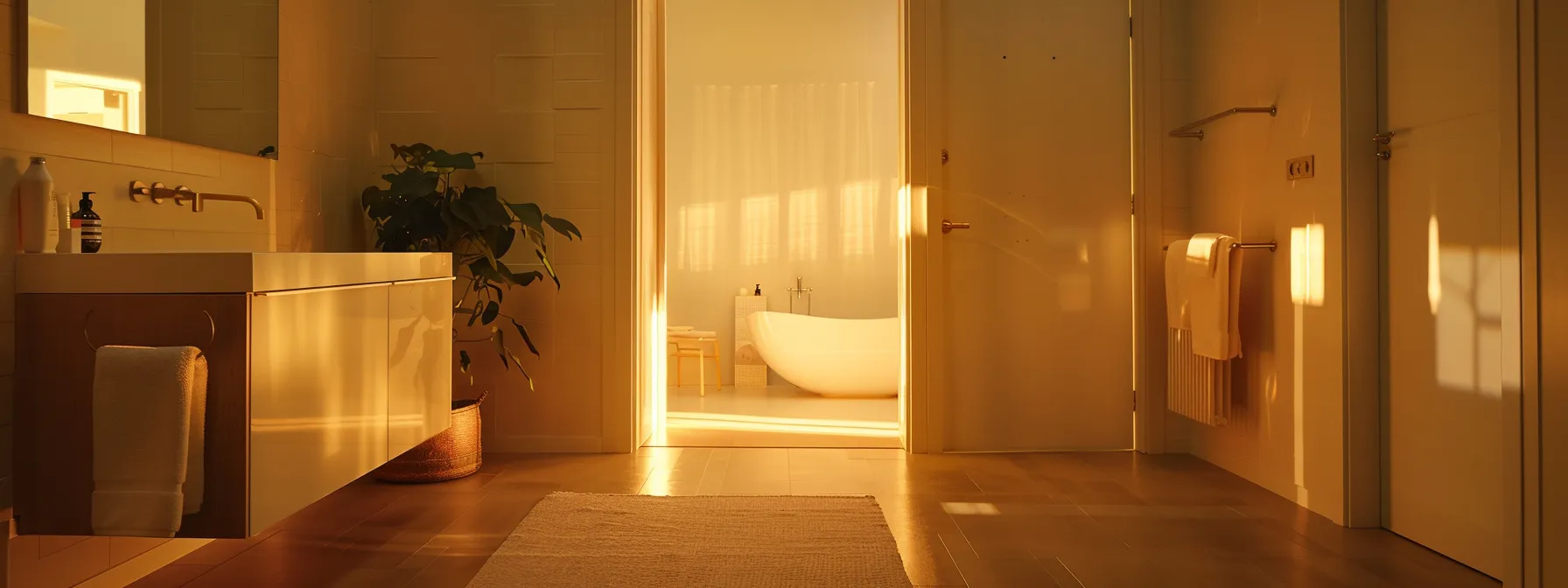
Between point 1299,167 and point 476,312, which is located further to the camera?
point 476,312

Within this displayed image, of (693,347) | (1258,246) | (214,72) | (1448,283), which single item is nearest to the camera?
(1448,283)

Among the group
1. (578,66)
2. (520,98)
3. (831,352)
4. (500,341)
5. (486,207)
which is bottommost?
(831,352)

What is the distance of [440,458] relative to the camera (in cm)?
329

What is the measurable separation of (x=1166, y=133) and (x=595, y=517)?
255cm

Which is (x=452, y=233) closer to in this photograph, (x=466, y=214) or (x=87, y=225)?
(x=466, y=214)

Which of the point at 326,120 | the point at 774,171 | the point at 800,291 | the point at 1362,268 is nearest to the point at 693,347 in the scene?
the point at 800,291

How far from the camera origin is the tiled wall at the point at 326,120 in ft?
10.1

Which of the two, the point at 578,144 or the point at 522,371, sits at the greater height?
the point at 578,144

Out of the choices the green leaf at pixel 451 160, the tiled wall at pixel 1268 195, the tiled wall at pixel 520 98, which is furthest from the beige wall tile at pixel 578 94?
the tiled wall at pixel 1268 195

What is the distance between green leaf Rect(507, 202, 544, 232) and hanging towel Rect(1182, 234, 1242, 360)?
2208 millimetres

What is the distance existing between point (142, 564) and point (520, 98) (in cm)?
205

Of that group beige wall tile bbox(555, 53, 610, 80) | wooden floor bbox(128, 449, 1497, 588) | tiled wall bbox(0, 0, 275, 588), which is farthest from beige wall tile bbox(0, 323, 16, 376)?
beige wall tile bbox(555, 53, 610, 80)

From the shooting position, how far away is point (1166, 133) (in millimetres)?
3795

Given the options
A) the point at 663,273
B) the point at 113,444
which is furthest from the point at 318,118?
the point at 113,444
